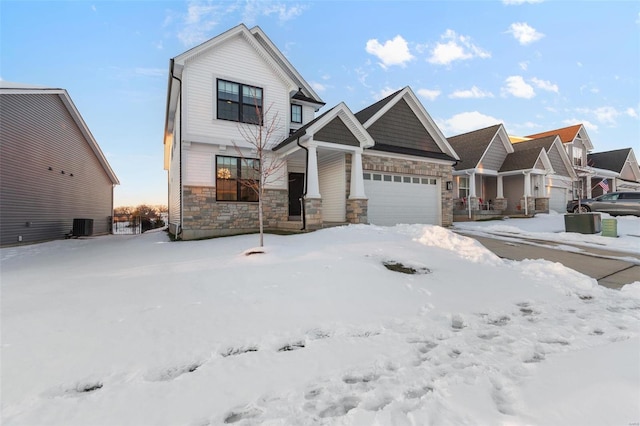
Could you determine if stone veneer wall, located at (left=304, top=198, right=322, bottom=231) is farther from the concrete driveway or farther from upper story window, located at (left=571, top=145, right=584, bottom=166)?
upper story window, located at (left=571, top=145, right=584, bottom=166)

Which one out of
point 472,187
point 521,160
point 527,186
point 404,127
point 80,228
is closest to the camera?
point 404,127

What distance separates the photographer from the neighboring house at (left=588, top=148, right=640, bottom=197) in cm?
2830

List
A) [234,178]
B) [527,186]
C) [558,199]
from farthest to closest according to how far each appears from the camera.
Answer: [558,199] → [527,186] → [234,178]

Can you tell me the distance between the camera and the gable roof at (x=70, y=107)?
39.5ft

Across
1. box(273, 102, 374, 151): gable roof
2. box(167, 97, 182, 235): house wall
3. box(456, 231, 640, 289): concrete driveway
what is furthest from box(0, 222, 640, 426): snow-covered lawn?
box(167, 97, 182, 235): house wall

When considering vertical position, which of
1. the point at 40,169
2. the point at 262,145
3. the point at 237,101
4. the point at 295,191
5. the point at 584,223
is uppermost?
the point at 237,101

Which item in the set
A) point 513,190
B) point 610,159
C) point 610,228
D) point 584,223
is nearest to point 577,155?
point 610,159

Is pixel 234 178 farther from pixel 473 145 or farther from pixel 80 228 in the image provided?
pixel 473 145

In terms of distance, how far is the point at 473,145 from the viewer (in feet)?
72.2

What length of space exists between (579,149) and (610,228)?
70.8ft

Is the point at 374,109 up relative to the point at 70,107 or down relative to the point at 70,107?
down

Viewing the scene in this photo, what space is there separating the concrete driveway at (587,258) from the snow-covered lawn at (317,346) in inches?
38.4

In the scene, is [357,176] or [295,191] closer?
[357,176]

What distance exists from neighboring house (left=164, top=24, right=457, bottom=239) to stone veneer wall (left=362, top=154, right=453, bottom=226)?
0.05 metres
